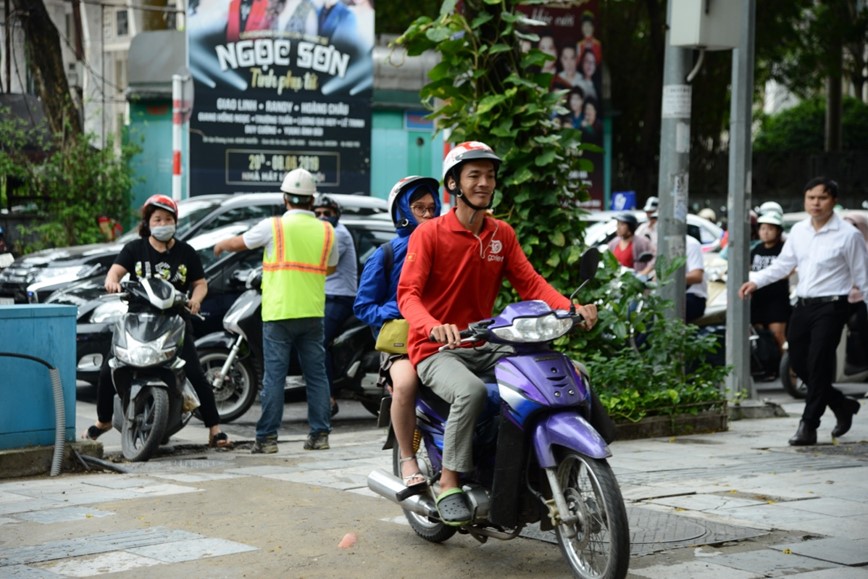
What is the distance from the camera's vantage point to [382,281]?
7305 millimetres

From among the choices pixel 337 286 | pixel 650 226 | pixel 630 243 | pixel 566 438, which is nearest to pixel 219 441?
pixel 337 286

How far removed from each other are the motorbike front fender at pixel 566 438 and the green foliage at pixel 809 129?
3461 centimetres

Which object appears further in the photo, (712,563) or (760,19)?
(760,19)

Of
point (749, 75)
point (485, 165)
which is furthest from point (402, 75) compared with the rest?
point (485, 165)

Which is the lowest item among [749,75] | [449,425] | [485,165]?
[449,425]

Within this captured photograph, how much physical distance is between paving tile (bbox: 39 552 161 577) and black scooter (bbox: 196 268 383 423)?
5.11 m

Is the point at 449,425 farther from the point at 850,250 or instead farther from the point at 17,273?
the point at 17,273

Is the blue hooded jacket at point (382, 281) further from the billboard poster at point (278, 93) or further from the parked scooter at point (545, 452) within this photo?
the billboard poster at point (278, 93)

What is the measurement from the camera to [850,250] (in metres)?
9.67

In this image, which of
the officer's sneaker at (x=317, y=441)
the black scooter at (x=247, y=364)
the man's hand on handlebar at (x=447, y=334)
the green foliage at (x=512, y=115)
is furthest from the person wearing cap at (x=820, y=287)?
the man's hand on handlebar at (x=447, y=334)

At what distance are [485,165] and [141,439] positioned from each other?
4151 millimetres

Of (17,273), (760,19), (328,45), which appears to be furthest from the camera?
(760,19)

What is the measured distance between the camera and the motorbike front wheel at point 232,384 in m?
11.5

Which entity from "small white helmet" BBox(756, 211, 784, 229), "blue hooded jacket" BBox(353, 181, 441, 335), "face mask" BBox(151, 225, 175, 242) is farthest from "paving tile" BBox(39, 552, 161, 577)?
"small white helmet" BBox(756, 211, 784, 229)
